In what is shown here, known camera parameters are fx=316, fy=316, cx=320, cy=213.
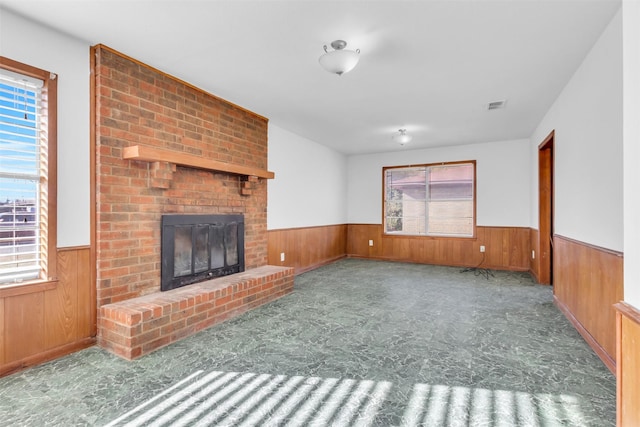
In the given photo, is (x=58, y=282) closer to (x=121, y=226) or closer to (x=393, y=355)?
(x=121, y=226)

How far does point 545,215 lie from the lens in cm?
465

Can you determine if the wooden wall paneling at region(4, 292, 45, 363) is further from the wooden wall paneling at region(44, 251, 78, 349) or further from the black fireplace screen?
the black fireplace screen

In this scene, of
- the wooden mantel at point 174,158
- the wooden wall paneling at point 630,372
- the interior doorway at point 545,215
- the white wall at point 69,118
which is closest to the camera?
the wooden wall paneling at point 630,372

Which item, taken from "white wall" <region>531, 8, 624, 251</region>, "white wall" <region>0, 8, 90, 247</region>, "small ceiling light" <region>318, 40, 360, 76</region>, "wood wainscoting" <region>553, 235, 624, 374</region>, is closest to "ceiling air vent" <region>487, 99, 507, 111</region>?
"white wall" <region>531, 8, 624, 251</region>

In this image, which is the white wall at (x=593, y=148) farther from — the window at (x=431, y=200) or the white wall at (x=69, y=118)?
the white wall at (x=69, y=118)

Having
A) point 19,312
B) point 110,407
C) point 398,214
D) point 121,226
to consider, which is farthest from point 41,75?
point 398,214

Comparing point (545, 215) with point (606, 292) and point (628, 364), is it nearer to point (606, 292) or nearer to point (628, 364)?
point (606, 292)

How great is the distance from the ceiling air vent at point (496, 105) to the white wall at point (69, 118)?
4167 mm

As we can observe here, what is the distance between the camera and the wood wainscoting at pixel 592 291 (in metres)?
2.19

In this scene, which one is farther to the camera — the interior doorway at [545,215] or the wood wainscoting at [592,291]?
the interior doorway at [545,215]

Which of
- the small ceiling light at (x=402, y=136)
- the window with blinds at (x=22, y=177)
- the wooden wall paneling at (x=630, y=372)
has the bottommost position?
the wooden wall paneling at (x=630, y=372)

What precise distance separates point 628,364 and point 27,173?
354 centimetres

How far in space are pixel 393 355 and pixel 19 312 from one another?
8.64ft

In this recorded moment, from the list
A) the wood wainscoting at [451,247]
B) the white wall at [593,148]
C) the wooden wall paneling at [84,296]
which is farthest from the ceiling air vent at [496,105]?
the wooden wall paneling at [84,296]
